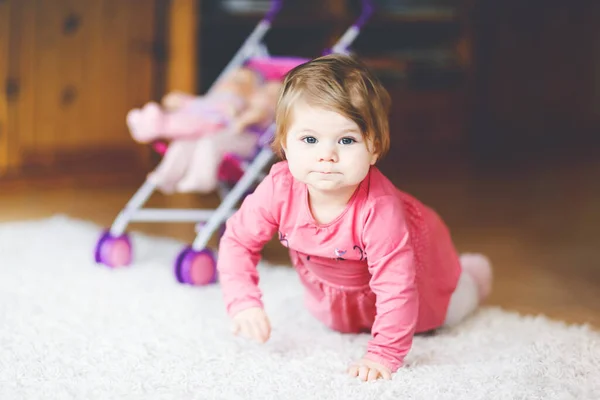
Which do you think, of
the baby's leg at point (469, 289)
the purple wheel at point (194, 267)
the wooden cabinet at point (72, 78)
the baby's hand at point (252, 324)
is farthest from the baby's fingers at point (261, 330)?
the wooden cabinet at point (72, 78)

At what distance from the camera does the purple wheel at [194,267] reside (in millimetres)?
1564

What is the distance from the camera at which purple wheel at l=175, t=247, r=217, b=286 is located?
1564 millimetres

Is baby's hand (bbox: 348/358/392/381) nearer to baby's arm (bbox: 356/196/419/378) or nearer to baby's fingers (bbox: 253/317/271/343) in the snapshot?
baby's arm (bbox: 356/196/419/378)

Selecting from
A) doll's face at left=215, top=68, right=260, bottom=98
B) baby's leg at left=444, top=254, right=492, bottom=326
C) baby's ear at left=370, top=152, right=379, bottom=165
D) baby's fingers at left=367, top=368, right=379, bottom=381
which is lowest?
baby's leg at left=444, top=254, right=492, bottom=326

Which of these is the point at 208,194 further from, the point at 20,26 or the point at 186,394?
the point at 186,394

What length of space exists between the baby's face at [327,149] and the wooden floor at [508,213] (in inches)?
25.1

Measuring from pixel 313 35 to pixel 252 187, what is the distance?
2307 mm

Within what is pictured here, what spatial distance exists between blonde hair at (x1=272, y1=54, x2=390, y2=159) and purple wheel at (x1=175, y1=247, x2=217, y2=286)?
1.75 feet

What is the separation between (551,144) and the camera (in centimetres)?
507

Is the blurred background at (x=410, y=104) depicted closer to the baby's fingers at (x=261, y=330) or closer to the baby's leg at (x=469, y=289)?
the baby's leg at (x=469, y=289)

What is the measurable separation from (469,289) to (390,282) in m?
0.34

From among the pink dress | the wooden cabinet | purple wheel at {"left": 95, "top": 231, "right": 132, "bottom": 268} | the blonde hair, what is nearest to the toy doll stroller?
purple wheel at {"left": 95, "top": 231, "right": 132, "bottom": 268}

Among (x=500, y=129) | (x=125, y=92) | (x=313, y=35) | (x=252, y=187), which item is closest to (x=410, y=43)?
(x=313, y=35)

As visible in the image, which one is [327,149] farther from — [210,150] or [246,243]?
[210,150]
